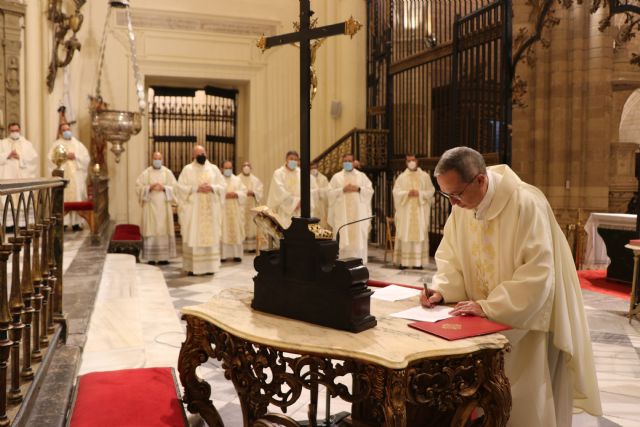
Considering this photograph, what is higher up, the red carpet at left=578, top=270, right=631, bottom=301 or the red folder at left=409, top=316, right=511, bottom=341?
the red folder at left=409, top=316, right=511, bottom=341

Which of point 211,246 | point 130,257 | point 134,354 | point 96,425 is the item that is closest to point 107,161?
point 211,246

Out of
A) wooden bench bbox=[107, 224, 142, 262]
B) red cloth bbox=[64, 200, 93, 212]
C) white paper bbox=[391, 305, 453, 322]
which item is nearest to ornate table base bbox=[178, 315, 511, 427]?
white paper bbox=[391, 305, 453, 322]

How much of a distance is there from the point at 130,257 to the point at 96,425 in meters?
5.74

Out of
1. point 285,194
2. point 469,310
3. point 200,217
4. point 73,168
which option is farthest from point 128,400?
point 73,168

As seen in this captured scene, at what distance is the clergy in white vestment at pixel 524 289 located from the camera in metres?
2.34

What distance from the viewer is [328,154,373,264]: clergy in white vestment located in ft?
33.4

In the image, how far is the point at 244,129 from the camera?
15023 mm

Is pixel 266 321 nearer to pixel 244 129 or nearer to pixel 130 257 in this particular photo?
pixel 130 257

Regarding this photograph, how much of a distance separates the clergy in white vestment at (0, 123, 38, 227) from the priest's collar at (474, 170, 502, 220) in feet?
28.7

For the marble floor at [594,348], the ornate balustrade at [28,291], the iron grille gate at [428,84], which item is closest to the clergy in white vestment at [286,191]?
Result: the marble floor at [594,348]

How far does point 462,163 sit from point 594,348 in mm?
3621

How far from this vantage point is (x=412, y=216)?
10.5 meters

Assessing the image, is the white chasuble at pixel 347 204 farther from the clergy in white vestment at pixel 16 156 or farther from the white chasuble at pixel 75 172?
the clergy in white vestment at pixel 16 156

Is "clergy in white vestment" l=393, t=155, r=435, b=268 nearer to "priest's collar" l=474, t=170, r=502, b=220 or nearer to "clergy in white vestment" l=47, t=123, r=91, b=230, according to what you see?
"clergy in white vestment" l=47, t=123, r=91, b=230
